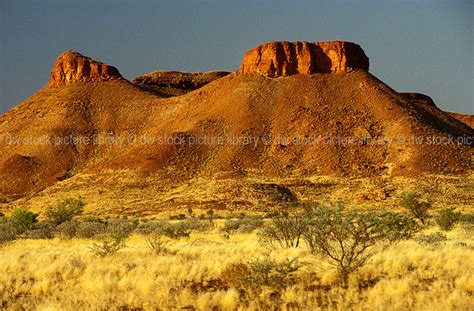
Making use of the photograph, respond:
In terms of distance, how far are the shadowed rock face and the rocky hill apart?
0.71 feet

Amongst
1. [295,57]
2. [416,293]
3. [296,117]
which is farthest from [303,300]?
[295,57]

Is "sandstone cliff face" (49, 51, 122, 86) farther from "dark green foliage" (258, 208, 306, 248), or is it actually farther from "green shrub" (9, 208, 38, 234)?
"dark green foliage" (258, 208, 306, 248)

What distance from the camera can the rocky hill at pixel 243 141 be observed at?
63656 millimetres

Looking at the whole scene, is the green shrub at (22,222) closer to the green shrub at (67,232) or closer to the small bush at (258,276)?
the green shrub at (67,232)

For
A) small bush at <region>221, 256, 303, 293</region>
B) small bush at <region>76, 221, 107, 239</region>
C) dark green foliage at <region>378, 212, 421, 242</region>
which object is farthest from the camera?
small bush at <region>76, 221, 107, 239</region>

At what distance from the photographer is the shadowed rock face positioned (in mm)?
89000

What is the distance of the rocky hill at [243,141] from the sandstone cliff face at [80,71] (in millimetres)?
4845

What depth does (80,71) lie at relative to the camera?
343 ft

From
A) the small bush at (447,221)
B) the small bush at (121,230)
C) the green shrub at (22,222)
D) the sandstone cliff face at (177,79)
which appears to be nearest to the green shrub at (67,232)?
the small bush at (121,230)

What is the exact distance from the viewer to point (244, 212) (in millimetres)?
54156

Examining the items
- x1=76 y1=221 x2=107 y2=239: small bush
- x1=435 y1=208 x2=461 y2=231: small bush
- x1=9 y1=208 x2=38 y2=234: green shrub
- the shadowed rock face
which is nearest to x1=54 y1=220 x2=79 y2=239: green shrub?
x1=76 y1=221 x2=107 y2=239: small bush

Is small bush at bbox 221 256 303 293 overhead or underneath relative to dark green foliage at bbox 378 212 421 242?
underneath

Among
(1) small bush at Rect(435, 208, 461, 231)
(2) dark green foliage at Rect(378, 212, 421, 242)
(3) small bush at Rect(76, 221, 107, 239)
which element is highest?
(2) dark green foliage at Rect(378, 212, 421, 242)

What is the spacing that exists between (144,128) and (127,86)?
801 inches
